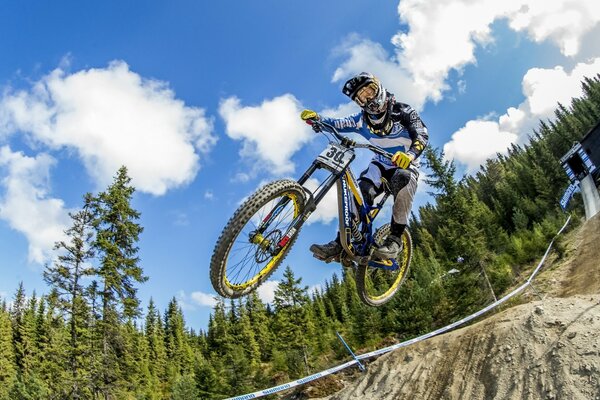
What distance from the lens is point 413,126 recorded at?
7824 millimetres

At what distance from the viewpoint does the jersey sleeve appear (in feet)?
25.1

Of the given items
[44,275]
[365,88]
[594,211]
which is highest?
[44,275]

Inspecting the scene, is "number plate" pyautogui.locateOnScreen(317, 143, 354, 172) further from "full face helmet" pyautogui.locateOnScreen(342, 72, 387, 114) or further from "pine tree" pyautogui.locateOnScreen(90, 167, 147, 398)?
"pine tree" pyautogui.locateOnScreen(90, 167, 147, 398)

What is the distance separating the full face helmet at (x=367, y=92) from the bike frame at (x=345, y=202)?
713 millimetres

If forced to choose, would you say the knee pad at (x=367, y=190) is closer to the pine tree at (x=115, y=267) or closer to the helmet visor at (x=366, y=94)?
the helmet visor at (x=366, y=94)

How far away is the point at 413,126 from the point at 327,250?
9.49 feet

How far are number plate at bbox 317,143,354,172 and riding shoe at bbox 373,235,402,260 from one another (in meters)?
1.92

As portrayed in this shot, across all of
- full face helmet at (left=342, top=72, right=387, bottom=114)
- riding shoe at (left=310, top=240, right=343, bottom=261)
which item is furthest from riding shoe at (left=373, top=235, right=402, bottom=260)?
full face helmet at (left=342, top=72, right=387, bottom=114)

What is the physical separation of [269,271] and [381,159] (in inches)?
130

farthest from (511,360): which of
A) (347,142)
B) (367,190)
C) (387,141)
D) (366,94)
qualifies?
(366,94)

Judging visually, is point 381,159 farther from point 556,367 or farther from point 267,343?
point 267,343

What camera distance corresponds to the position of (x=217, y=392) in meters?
39.6

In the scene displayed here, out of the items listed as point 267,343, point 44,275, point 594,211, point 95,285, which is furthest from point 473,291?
point 267,343

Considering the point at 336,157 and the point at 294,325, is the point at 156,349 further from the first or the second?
the point at 336,157
